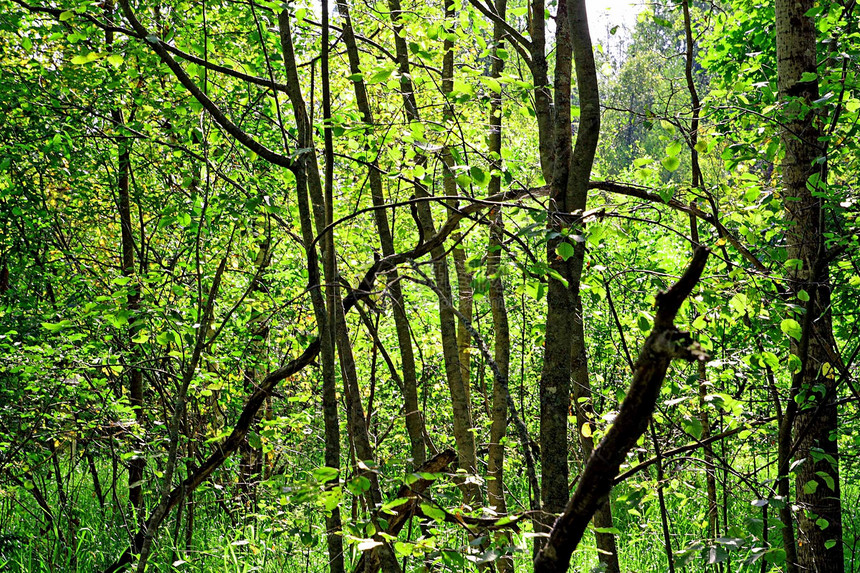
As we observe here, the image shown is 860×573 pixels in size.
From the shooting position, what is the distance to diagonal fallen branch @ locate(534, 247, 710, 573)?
961 millimetres

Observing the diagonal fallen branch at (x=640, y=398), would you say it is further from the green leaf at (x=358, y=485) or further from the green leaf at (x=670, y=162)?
the green leaf at (x=670, y=162)

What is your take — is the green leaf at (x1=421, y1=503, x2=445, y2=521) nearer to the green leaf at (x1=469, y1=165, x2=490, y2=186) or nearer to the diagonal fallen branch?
the diagonal fallen branch

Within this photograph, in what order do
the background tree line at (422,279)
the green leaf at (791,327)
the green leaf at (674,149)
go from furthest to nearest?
the green leaf at (791,327) → the background tree line at (422,279) → the green leaf at (674,149)

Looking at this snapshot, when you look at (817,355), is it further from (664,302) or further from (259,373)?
(259,373)

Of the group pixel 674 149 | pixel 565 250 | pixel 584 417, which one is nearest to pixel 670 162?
pixel 674 149

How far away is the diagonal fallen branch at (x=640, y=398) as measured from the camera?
0.96m

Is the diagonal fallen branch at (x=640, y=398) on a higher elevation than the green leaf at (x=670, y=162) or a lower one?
lower

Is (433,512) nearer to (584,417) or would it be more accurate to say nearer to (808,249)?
(584,417)

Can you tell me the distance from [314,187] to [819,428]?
2476 millimetres

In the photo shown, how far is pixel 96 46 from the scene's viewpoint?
152 inches

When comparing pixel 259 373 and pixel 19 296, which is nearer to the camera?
pixel 19 296

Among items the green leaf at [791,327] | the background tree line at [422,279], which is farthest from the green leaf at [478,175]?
the green leaf at [791,327]

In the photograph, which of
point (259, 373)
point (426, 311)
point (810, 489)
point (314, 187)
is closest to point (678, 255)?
point (426, 311)

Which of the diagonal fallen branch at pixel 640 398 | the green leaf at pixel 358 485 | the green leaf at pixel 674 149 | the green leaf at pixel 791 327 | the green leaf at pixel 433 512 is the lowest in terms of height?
the green leaf at pixel 433 512
